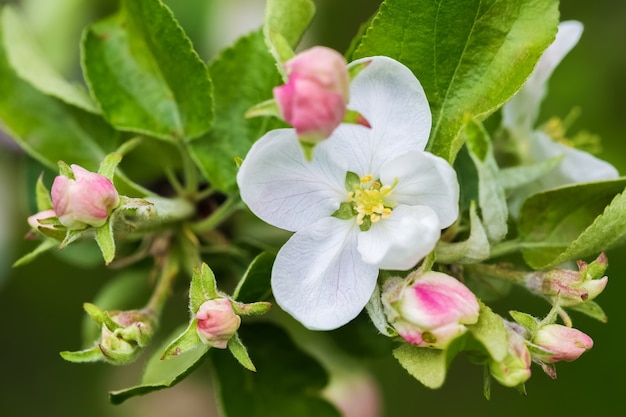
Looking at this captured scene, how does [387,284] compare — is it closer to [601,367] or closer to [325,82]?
[325,82]

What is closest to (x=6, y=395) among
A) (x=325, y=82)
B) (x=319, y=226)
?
(x=319, y=226)

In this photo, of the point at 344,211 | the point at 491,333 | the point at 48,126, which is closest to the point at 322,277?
the point at 344,211

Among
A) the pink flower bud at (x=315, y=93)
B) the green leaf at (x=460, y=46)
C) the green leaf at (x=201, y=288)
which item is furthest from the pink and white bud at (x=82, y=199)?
the green leaf at (x=460, y=46)

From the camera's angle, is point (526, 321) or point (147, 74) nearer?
point (526, 321)

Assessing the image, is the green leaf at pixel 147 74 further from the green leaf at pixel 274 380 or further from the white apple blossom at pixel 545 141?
the white apple blossom at pixel 545 141

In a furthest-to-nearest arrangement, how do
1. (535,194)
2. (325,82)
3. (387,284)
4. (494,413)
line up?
(494,413) < (535,194) < (387,284) < (325,82)

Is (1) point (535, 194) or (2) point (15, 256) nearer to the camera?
(1) point (535, 194)

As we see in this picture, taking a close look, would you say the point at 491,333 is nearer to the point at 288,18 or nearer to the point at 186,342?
the point at 186,342
